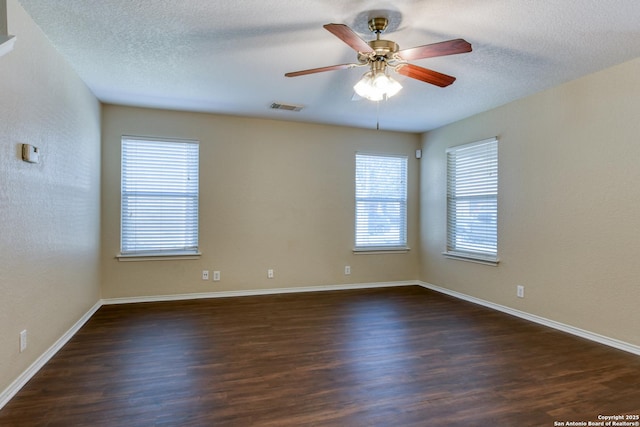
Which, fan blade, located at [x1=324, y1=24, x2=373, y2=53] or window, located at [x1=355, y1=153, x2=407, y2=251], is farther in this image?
window, located at [x1=355, y1=153, x2=407, y2=251]

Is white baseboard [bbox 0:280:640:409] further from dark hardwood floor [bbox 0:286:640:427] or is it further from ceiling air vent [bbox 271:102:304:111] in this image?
ceiling air vent [bbox 271:102:304:111]

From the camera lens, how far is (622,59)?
9.84ft

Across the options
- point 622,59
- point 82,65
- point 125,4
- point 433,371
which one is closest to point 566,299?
point 433,371

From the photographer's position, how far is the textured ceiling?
2289mm

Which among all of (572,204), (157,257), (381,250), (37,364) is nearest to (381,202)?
(381,250)

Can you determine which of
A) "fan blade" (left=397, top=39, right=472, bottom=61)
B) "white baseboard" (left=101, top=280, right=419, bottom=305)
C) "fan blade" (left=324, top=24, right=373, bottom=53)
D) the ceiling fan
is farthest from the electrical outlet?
"fan blade" (left=397, top=39, right=472, bottom=61)

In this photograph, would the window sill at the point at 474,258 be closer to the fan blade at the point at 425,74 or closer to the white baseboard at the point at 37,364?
the fan blade at the point at 425,74

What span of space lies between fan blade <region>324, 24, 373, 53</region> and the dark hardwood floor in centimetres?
211

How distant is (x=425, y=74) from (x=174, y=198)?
134 inches

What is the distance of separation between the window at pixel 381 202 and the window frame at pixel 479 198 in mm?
771

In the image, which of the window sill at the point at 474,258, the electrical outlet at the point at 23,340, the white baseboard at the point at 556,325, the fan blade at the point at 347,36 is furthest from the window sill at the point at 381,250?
the electrical outlet at the point at 23,340

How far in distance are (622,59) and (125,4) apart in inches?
148

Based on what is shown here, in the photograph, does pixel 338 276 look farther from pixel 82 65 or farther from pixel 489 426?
pixel 82 65

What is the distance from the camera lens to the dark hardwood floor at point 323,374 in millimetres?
2027
